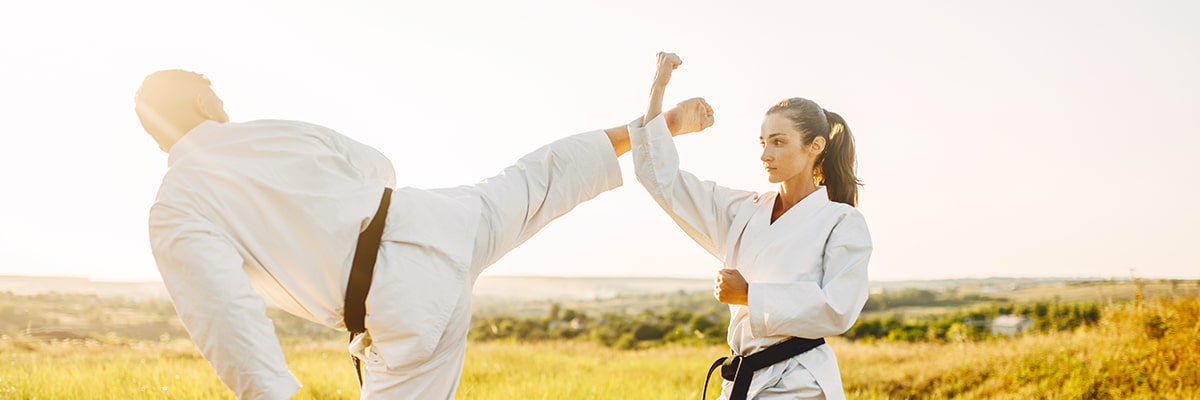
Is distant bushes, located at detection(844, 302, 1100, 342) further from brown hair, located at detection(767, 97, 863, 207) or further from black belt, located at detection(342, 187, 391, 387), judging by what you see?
black belt, located at detection(342, 187, 391, 387)

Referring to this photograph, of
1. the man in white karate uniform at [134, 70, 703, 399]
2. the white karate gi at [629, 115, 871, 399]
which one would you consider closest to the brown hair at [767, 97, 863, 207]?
the white karate gi at [629, 115, 871, 399]

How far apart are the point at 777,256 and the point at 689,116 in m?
0.68

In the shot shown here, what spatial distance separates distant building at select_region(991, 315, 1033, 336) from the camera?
8039 mm

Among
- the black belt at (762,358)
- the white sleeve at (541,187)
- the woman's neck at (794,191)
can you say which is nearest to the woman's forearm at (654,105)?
the white sleeve at (541,187)

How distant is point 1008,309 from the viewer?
9039mm

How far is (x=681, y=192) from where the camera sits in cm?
331

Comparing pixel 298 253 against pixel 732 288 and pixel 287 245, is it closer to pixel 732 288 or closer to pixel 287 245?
pixel 287 245

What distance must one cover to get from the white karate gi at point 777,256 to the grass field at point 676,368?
6.38ft

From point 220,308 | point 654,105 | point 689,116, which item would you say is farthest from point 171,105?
point 689,116

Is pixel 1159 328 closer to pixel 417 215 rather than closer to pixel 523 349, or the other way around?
pixel 523 349

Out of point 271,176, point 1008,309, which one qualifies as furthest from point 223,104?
point 1008,309

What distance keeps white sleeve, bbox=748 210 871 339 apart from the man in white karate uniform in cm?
94

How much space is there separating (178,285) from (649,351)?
18.7ft

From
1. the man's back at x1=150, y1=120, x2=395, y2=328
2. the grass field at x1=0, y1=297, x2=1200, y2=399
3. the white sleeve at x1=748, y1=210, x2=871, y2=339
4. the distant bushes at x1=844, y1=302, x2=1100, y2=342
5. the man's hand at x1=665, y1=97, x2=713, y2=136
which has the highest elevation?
the man's hand at x1=665, y1=97, x2=713, y2=136
